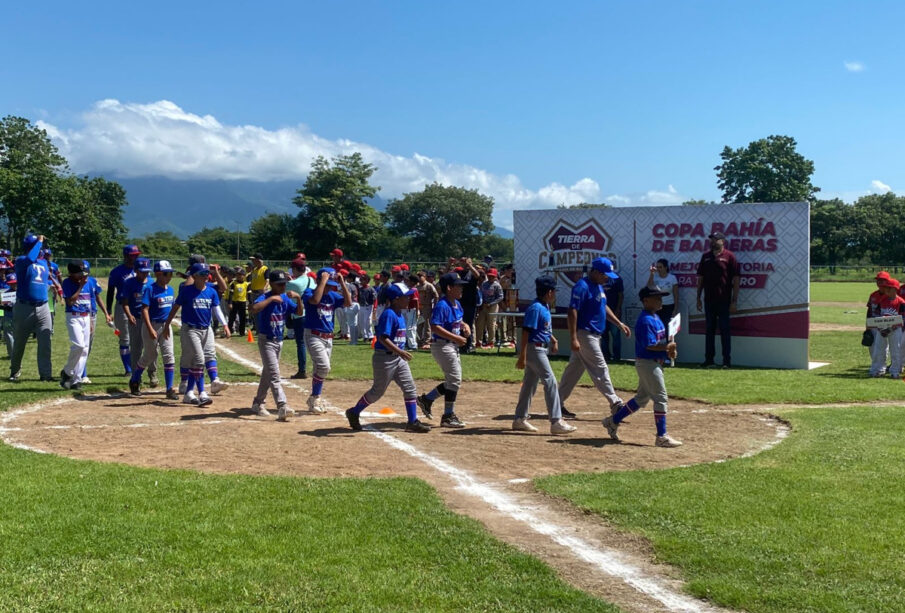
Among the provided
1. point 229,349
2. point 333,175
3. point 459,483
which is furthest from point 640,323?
point 333,175

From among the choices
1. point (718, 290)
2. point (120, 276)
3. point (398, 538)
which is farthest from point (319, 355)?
point (718, 290)

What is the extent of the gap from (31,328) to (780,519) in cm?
1186

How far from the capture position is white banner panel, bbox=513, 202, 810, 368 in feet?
56.2

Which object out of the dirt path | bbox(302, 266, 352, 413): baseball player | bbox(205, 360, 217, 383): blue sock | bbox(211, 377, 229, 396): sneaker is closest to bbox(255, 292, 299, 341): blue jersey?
bbox(302, 266, 352, 413): baseball player

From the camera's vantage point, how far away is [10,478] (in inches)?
286

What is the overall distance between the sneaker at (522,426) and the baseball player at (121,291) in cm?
642

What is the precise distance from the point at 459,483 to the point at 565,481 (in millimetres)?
955

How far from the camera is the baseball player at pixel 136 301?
1298cm

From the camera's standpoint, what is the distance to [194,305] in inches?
468

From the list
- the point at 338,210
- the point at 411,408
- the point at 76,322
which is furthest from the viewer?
the point at 338,210

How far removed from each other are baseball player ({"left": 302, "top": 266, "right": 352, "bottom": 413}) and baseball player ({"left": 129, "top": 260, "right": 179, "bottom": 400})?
7.09ft

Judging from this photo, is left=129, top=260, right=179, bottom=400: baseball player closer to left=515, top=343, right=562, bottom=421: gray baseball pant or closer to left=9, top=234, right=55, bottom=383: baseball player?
left=9, top=234, right=55, bottom=383: baseball player

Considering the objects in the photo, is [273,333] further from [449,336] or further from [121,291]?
[121,291]

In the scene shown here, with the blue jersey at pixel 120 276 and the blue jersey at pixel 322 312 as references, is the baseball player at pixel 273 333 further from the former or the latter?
the blue jersey at pixel 120 276
